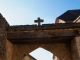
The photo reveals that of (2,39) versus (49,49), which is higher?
(2,39)

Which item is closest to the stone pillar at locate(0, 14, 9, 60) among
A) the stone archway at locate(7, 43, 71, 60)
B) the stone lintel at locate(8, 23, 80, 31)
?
the stone lintel at locate(8, 23, 80, 31)

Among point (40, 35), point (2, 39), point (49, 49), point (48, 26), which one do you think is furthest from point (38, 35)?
point (2, 39)

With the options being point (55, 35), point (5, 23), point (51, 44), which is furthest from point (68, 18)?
point (5, 23)

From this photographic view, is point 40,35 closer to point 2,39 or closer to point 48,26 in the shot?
point 48,26

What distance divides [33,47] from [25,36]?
1014 millimetres

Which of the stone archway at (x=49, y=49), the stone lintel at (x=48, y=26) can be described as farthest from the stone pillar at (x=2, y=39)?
the stone archway at (x=49, y=49)

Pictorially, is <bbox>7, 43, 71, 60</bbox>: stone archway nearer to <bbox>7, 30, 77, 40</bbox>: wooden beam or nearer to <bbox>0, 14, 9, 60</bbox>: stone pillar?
<bbox>7, 30, 77, 40</bbox>: wooden beam

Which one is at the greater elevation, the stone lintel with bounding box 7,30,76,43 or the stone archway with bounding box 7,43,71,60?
the stone lintel with bounding box 7,30,76,43

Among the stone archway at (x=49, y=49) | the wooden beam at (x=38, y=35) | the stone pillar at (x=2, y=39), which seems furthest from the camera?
the stone archway at (x=49, y=49)

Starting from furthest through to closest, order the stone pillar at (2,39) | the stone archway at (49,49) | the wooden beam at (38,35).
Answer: the stone archway at (49,49) < the wooden beam at (38,35) < the stone pillar at (2,39)

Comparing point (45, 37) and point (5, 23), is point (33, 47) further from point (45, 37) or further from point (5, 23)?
point (5, 23)

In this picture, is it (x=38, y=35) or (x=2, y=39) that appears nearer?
(x=2, y=39)

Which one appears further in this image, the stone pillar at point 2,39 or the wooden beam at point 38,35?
the wooden beam at point 38,35

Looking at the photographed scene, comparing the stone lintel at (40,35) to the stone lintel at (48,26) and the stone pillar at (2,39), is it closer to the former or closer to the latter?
the stone lintel at (48,26)
